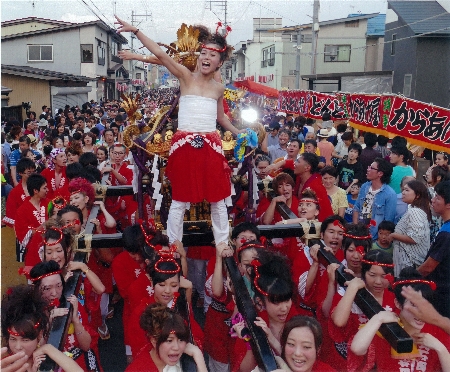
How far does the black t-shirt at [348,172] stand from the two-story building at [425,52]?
12.9m

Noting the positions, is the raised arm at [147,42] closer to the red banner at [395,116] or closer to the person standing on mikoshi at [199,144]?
the person standing on mikoshi at [199,144]

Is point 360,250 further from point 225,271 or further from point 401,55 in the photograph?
point 401,55

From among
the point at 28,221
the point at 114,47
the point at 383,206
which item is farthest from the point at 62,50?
the point at 383,206

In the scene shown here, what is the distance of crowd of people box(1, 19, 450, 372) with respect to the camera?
2408 millimetres

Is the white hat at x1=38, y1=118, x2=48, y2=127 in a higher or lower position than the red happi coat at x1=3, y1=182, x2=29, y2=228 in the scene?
higher

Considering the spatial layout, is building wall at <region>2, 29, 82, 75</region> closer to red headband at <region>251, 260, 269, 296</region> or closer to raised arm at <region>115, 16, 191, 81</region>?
raised arm at <region>115, 16, 191, 81</region>

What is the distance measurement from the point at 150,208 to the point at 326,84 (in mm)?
22655

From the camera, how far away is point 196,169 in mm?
3639

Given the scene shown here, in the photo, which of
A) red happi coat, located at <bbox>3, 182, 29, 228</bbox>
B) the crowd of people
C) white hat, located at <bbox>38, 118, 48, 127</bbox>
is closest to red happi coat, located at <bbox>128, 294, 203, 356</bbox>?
the crowd of people

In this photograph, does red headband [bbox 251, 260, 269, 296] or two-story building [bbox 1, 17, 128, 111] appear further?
two-story building [bbox 1, 17, 128, 111]

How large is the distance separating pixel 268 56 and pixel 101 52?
13446mm

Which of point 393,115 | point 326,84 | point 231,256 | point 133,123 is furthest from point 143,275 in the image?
point 326,84

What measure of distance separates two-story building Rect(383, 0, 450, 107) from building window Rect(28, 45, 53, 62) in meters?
18.6

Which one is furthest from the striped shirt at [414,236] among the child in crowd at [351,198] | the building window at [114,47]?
the building window at [114,47]
